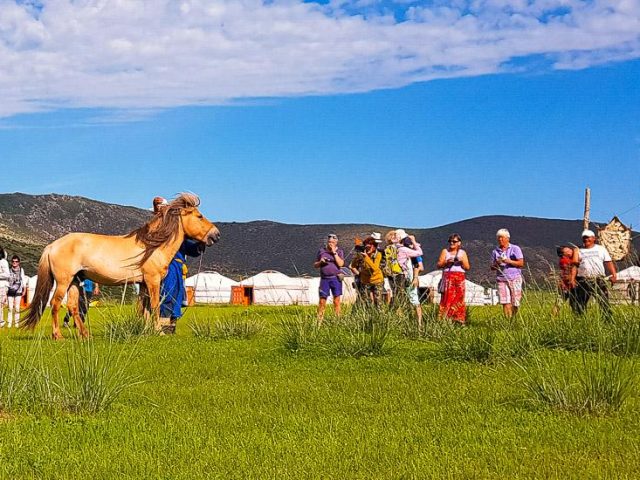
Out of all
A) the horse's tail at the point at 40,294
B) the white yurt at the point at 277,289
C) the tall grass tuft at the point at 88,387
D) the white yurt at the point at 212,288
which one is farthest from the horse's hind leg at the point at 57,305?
the white yurt at the point at 212,288

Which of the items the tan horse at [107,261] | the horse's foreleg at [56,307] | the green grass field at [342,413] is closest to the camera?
the green grass field at [342,413]

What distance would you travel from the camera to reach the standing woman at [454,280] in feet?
48.0

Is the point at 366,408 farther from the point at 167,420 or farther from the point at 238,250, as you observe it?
the point at 238,250

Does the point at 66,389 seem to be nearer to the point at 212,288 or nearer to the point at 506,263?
the point at 506,263

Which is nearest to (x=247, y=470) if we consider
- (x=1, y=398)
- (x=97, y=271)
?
(x=1, y=398)

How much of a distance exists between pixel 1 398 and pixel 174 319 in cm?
858

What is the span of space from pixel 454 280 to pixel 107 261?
19.5 ft

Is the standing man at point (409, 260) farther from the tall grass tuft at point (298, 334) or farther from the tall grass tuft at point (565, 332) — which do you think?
the tall grass tuft at point (565, 332)

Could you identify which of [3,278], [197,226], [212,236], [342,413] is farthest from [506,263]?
[3,278]

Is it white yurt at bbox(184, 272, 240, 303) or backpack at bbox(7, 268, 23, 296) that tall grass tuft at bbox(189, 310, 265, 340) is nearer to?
backpack at bbox(7, 268, 23, 296)

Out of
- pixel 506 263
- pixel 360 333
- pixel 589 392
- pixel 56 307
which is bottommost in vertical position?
pixel 589 392

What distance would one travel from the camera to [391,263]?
1666 cm

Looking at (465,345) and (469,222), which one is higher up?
(469,222)

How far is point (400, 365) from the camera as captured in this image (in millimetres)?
10469
